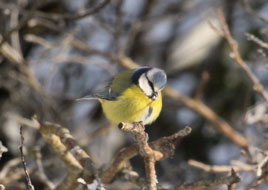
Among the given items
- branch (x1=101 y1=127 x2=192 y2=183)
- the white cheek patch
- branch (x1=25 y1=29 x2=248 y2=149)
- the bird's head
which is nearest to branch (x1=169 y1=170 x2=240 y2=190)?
branch (x1=101 y1=127 x2=192 y2=183)

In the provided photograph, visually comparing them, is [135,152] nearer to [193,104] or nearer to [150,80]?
[150,80]

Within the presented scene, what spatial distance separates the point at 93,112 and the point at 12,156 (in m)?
0.79

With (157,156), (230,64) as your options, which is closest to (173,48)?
(230,64)

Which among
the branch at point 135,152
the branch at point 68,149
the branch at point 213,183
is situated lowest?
the branch at point 213,183

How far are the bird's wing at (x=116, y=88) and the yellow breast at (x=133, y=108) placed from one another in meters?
0.04

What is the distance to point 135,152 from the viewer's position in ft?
5.71

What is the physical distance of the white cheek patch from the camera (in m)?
2.37

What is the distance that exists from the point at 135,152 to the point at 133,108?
26.8 inches

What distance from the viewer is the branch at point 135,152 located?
1622 mm

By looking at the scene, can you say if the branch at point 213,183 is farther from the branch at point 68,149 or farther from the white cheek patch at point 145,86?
the white cheek patch at point 145,86

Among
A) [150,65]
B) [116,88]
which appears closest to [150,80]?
[116,88]

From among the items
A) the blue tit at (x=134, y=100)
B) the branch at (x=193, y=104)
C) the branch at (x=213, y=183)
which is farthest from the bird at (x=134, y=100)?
the branch at (x=213, y=183)

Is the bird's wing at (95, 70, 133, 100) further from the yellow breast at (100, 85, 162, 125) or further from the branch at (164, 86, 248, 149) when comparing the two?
the branch at (164, 86, 248, 149)

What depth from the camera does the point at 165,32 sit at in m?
4.19
